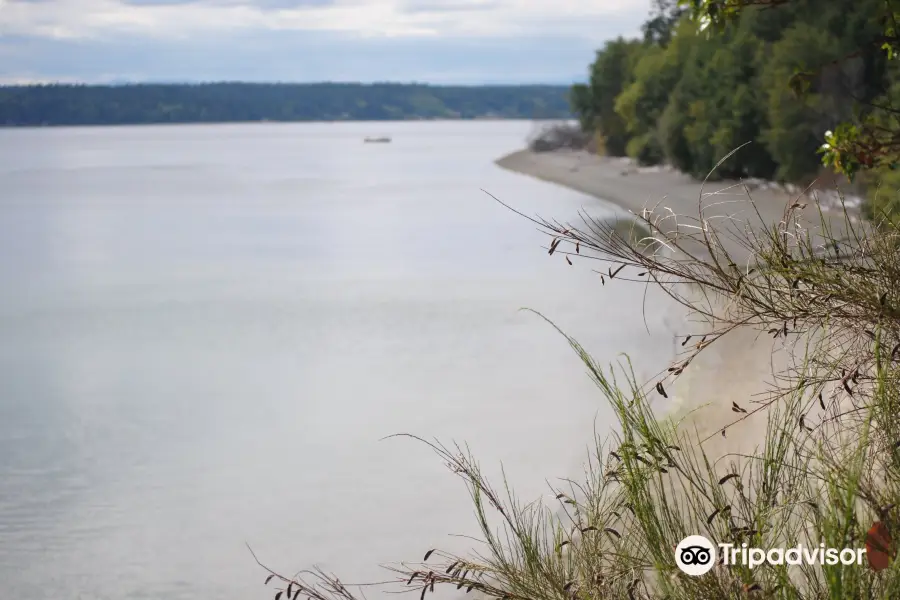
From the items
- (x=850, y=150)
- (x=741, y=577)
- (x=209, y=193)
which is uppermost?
(x=850, y=150)

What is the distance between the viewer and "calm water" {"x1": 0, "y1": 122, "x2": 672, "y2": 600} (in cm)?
770

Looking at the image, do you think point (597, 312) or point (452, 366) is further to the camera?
point (597, 312)

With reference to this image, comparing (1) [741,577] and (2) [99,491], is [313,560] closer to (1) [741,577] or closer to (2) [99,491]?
(2) [99,491]

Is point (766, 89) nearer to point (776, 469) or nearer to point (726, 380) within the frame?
point (726, 380)

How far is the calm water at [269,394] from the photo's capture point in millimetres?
7703

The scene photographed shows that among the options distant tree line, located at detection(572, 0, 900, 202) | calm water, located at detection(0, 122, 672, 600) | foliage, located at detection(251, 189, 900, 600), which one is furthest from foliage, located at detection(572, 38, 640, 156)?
foliage, located at detection(251, 189, 900, 600)

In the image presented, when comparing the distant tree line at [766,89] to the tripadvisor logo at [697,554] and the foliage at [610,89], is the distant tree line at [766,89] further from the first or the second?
the tripadvisor logo at [697,554]

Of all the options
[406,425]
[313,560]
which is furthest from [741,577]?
[406,425]

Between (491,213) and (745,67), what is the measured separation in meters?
7.69

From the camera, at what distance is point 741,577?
2482 mm

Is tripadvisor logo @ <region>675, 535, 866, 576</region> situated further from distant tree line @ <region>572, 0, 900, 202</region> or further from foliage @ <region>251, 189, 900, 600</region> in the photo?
distant tree line @ <region>572, 0, 900, 202</region>

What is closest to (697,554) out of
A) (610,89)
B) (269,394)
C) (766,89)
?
(269,394)

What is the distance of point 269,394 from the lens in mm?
11656

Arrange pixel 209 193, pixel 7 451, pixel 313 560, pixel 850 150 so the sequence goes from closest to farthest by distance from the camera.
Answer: pixel 850 150 < pixel 313 560 < pixel 7 451 < pixel 209 193
